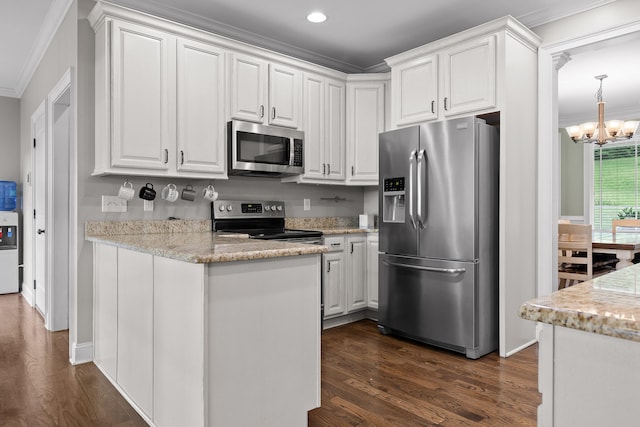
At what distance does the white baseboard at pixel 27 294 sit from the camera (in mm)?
4762

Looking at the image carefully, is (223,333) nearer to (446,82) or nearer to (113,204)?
(113,204)

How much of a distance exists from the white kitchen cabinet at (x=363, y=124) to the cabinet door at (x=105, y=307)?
236 cm

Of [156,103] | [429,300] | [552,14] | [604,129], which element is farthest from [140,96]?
Answer: [604,129]

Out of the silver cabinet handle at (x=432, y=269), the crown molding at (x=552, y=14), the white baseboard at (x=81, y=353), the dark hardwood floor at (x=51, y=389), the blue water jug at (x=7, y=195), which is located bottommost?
the dark hardwood floor at (x=51, y=389)

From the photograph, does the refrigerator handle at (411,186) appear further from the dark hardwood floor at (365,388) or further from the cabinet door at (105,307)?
the cabinet door at (105,307)

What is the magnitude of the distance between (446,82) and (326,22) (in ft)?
3.70

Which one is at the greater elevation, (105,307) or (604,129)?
(604,129)

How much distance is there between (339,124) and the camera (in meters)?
4.22

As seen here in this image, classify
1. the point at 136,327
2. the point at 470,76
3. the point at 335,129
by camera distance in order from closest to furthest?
1. the point at 136,327
2. the point at 470,76
3. the point at 335,129

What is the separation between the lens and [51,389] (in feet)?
8.30

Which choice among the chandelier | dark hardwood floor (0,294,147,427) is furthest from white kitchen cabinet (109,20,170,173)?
the chandelier

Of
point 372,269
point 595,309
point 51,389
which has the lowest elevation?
point 51,389

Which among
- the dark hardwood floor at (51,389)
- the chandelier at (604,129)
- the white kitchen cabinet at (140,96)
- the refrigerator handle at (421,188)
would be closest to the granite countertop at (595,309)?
the dark hardwood floor at (51,389)

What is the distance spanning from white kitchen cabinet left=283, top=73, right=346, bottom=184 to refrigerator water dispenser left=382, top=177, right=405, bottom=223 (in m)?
0.74
